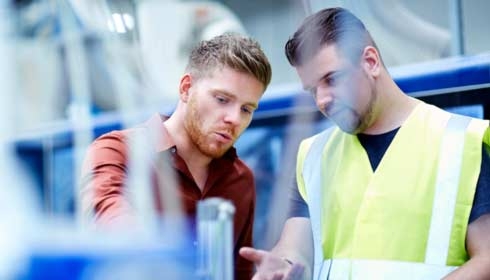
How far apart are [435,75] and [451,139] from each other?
28 centimetres

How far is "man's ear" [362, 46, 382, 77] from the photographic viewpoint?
1.39 m

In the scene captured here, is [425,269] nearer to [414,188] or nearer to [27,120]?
[414,188]

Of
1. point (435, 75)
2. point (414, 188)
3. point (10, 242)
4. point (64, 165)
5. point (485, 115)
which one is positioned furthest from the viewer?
point (435, 75)

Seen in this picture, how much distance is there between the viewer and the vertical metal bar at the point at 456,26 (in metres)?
1.64

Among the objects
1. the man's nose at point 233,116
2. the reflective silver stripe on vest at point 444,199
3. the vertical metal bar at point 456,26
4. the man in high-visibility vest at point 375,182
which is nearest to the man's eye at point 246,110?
the man's nose at point 233,116

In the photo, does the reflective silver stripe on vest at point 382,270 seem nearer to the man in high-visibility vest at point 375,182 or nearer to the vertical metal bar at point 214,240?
the man in high-visibility vest at point 375,182

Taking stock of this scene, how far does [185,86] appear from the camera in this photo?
1.34 meters

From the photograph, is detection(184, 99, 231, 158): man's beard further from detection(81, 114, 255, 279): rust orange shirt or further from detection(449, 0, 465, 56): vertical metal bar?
detection(449, 0, 465, 56): vertical metal bar

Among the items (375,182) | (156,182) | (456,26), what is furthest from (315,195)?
(456,26)

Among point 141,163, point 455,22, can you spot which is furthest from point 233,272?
point 455,22

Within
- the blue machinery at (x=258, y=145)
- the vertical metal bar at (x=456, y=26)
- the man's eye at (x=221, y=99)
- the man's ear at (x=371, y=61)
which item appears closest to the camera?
the blue machinery at (x=258, y=145)

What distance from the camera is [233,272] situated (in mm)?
1255

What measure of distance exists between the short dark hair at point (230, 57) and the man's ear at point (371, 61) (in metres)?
0.16

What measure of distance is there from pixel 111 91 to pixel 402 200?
1.62ft
